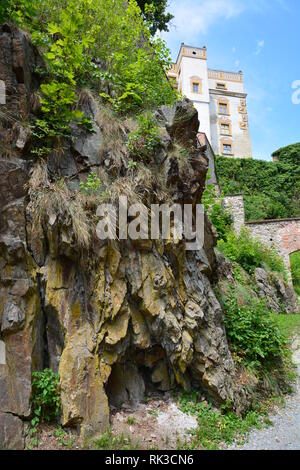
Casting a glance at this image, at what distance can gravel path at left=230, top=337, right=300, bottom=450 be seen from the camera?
4.14 meters

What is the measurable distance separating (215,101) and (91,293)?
25939 mm

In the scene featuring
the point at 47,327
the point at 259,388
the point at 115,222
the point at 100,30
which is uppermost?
the point at 100,30

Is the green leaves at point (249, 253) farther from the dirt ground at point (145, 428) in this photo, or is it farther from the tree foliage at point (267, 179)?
the tree foliage at point (267, 179)

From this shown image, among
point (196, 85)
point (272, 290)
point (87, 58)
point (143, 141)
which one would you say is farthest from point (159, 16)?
point (196, 85)

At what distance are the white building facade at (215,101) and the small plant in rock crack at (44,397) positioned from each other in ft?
76.9

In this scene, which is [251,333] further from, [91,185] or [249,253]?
[249,253]

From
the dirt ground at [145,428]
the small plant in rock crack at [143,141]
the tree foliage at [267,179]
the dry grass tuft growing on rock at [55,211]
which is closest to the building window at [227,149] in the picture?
the tree foliage at [267,179]

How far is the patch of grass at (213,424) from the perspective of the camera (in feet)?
12.8

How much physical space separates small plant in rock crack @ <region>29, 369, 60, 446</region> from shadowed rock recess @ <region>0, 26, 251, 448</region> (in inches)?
3.4

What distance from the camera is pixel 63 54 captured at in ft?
14.7

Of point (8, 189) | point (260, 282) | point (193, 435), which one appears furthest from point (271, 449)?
point (260, 282)

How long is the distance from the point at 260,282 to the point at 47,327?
8.77 m

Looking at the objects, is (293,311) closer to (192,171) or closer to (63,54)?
(192,171)

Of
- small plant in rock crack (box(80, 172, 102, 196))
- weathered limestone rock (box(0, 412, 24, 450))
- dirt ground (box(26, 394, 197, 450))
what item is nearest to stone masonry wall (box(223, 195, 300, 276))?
dirt ground (box(26, 394, 197, 450))
